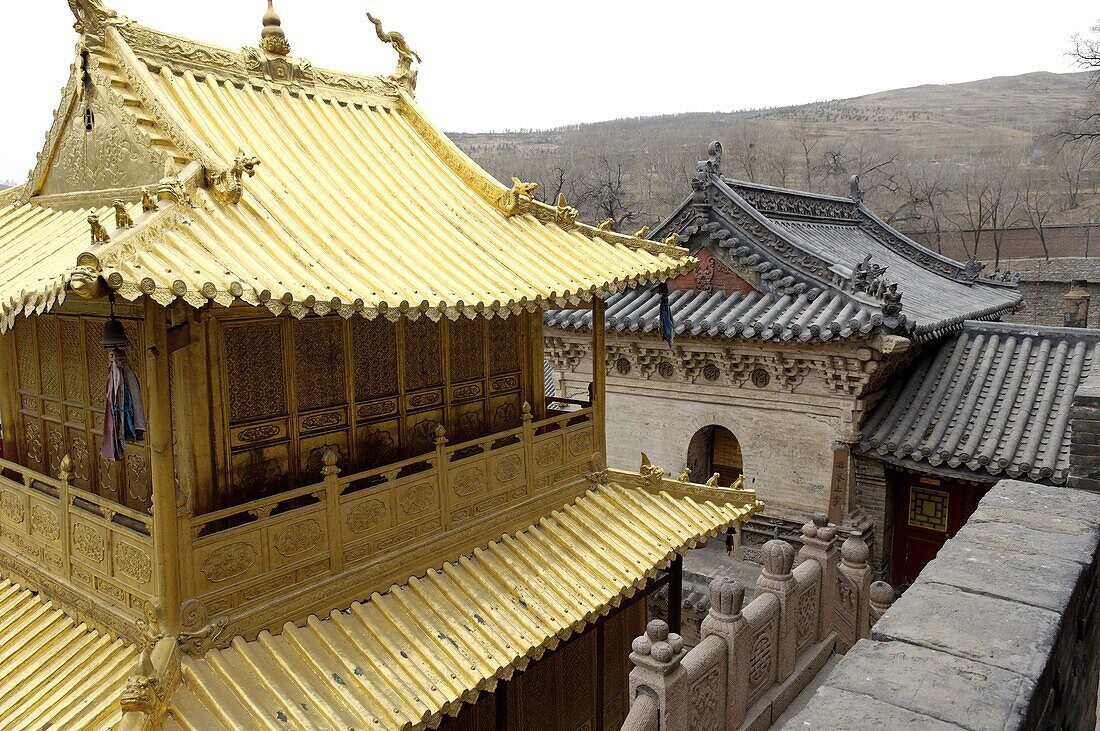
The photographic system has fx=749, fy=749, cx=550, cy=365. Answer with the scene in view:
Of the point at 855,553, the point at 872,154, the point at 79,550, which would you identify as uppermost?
the point at 872,154

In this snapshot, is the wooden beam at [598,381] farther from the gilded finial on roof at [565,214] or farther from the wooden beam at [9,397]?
the wooden beam at [9,397]

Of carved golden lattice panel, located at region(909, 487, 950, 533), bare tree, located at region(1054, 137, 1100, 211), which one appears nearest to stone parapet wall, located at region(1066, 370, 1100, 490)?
carved golden lattice panel, located at region(909, 487, 950, 533)

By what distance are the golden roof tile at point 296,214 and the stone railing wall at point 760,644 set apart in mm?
3010

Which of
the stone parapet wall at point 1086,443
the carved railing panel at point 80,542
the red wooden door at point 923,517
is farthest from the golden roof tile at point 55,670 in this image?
the red wooden door at point 923,517

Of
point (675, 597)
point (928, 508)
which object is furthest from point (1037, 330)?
point (675, 597)

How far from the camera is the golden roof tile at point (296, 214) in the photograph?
14.2 feet

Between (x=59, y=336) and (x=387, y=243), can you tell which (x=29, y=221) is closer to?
(x=59, y=336)

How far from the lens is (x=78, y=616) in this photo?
207 inches

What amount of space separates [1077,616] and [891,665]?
1.45m

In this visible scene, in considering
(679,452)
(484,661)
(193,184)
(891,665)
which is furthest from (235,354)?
(679,452)

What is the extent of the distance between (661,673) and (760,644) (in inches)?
73.9

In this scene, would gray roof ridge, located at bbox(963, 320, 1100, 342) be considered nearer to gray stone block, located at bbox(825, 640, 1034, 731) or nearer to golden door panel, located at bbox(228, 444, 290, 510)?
gray stone block, located at bbox(825, 640, 1034, 731)

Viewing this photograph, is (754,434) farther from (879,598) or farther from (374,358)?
(374,358)

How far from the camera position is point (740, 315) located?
492 inches
